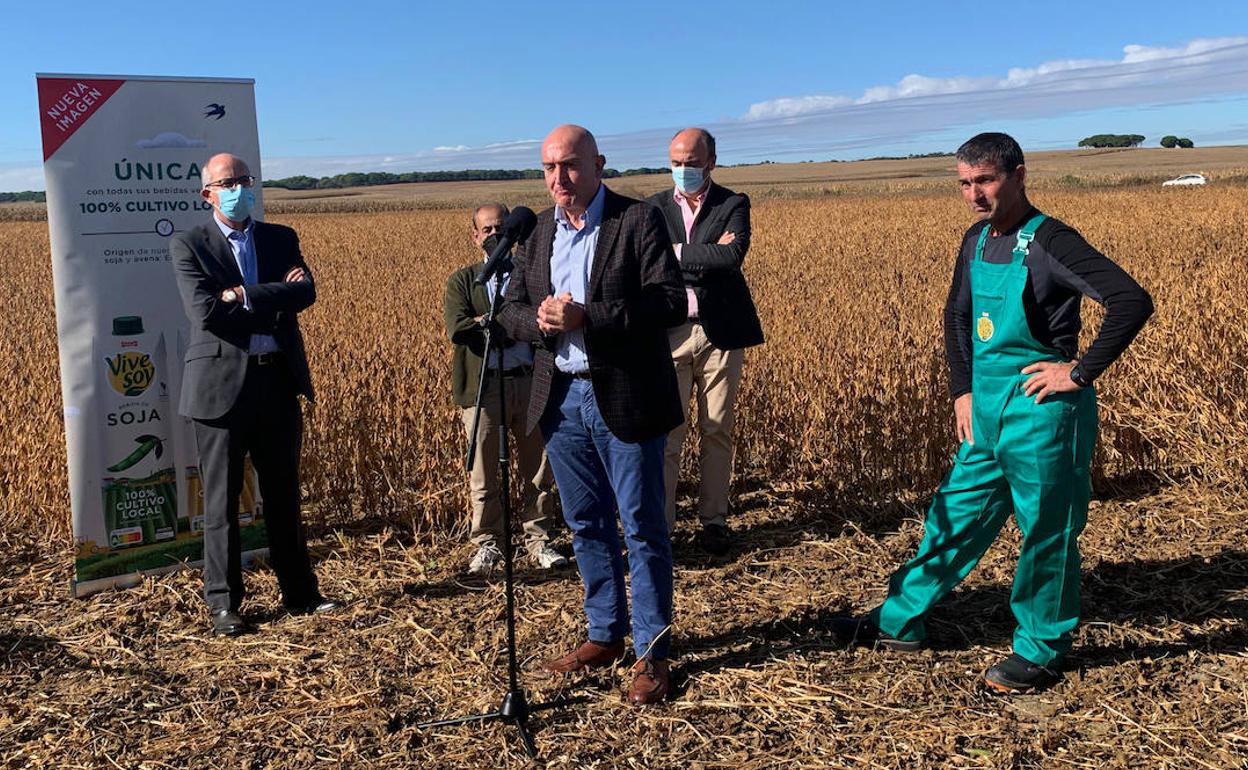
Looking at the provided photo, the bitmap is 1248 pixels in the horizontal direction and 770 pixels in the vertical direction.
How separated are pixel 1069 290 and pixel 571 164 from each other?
66.9 inches

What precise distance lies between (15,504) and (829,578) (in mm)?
4580

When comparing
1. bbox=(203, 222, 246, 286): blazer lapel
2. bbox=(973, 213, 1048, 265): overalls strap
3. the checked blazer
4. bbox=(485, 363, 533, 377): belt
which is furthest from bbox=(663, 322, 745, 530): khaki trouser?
bbox=(203, 222, 246, 286): blazer lapel

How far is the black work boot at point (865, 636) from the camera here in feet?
13.1

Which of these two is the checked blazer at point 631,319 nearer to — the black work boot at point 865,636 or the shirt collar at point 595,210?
the shirt collar at point 595,210

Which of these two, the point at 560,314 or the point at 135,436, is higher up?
the point at 560,314

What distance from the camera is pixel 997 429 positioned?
3.51 metres

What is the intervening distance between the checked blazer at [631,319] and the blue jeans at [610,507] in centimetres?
9

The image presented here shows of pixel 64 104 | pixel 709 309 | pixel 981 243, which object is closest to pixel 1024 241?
pixel 981 243

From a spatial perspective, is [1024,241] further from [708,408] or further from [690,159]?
[708,408]

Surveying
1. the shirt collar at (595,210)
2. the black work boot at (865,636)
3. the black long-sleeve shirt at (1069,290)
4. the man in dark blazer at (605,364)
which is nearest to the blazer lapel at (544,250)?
the man in dark blazer at (605,364)

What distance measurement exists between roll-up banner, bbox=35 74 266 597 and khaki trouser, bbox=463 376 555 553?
1503mm

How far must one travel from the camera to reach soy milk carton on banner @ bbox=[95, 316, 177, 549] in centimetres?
503

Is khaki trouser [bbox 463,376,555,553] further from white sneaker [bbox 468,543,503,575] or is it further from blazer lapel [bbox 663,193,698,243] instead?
blazer lapel [bbox 663,193,698,243]

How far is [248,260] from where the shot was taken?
444cm
